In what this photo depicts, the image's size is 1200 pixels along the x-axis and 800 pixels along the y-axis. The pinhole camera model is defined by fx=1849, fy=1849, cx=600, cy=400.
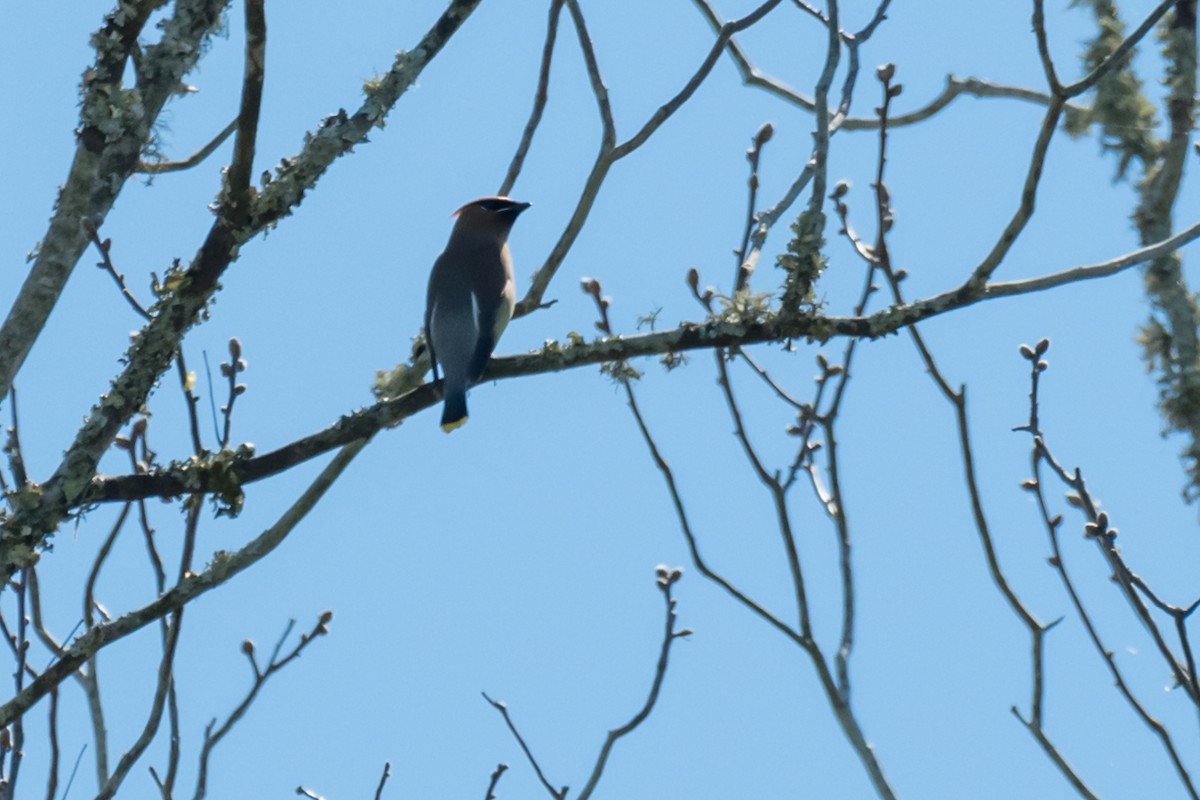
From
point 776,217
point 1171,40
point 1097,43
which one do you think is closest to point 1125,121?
point 1097,43

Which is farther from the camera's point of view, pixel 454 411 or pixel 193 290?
pixel 454 411

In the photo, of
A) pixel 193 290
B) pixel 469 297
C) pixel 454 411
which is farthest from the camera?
pixel 469 297

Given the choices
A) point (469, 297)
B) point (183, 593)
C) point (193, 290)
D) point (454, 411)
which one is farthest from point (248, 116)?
point (469, 297)

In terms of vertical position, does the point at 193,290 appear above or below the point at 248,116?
below

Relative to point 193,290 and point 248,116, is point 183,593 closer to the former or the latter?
point 193,290

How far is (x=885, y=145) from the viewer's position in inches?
194

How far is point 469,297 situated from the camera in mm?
7008

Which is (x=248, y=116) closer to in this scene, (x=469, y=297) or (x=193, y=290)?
(x=193, y=290)

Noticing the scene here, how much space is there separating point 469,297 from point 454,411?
1.11m

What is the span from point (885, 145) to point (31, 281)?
2.21 metres

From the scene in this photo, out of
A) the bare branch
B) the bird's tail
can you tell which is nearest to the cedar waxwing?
the bird's tail

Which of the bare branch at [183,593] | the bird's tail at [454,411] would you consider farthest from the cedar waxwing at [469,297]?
the bare branch at [183,593]

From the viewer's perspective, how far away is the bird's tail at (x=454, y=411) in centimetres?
590

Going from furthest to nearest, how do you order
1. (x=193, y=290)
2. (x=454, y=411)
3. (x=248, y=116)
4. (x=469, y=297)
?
(x=469, y=297), (x=454, y=411), (x=193, y=290), (x=248, y=116)
